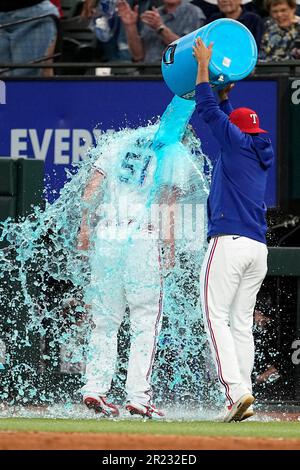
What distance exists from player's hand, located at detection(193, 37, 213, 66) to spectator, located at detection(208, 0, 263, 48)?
3848 millimetres

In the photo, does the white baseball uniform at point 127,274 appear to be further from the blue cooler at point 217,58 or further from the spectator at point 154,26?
the spectator at point 154,26

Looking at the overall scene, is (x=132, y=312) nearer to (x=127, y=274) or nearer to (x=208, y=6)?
(x=127, y=274)

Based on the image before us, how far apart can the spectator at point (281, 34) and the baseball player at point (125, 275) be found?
3.65m

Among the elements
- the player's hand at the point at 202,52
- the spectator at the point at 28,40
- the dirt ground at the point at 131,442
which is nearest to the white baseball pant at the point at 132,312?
the player's hand at the point at 202,52

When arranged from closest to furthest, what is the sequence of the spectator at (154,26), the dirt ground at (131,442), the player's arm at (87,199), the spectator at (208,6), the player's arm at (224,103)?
1. the dirt ground at (131,442)
2. the player's arm at (87,199)
3. the player's arm at (224,103)
4. the spectator at (154,26)
5. the spectator at (208,6)

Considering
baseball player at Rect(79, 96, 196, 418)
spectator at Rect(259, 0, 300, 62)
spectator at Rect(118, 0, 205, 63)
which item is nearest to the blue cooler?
baseball player at Rect(79, 96, 196, 418)

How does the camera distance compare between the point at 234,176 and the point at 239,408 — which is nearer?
the point at 239,408

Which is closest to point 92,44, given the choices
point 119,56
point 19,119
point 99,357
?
point 119,56

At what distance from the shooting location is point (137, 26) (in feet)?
40.5

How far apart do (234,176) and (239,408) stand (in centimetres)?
149

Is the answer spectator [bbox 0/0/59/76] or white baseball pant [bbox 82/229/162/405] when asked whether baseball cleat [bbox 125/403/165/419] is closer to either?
white baseball pant [bbox 82/229/162/405]

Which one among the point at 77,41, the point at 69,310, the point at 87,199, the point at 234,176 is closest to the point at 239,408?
the point at 234,176

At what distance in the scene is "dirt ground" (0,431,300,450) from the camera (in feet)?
19.7

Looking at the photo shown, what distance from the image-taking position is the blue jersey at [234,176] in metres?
7.71
